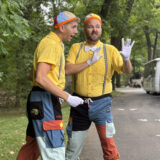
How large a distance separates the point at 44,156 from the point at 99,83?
1.16 m

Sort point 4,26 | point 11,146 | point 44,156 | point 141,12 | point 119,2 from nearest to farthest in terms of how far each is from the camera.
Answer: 1. point 44,156
2. point 4,26
3. point 11,146
4. point 119,2
5. point 141,12

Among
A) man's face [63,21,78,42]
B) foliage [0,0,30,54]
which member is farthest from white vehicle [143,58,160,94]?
man's face [63,21,78,42]

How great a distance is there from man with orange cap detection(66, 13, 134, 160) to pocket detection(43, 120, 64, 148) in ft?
2.48

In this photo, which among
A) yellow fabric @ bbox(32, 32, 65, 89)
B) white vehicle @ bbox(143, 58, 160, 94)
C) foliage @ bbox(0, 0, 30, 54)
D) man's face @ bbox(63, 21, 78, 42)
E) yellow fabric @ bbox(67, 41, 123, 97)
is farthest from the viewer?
white vehicle @ bbox(143, 58, 160, 94)

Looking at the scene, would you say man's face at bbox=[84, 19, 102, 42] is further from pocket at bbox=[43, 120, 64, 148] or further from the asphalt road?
the asphalt road

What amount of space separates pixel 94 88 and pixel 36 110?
97cm

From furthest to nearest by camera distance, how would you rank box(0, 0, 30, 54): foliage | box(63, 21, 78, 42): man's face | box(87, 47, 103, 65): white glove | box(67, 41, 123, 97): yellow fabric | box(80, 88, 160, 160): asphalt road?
box(80, 88, 160, 160): asphalt road < box(0, 0, 30, 54): foliage < box(67, 41, 123, 97): yellow fabric < box(87, 47, 103, 65): white glove < box(63, 21, 78, 42): man's face

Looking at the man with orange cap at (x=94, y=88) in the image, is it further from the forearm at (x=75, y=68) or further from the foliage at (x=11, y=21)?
the foliage at (x=11, y=21)

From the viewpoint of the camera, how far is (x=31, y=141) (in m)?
3.25

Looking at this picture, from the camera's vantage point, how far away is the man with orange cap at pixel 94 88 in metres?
Result: 3.65

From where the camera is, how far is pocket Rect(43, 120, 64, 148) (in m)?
2.88

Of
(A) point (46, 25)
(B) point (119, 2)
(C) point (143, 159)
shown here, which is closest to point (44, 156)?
(C) point (143, 159)

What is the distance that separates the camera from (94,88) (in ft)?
12.1

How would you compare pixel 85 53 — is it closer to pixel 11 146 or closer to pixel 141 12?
pixel 11 146
